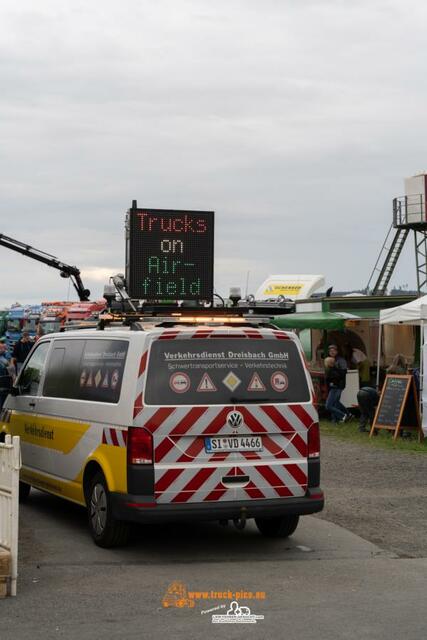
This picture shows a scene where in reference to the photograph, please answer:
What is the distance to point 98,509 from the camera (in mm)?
10078

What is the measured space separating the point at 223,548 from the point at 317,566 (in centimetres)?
117

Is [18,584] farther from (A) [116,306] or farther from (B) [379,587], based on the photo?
(A) [116,306]

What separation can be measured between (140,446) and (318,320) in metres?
16.3

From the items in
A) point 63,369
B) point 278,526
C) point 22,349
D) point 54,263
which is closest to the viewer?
point 278,526

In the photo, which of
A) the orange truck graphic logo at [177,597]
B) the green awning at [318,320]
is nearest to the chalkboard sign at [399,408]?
the green awning at [318,320]

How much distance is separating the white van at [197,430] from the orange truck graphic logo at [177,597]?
1010mm

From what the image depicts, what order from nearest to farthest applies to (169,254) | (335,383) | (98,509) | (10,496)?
1. (10,496)
2. (98,509)
3. (169,254)
4. (335,383)

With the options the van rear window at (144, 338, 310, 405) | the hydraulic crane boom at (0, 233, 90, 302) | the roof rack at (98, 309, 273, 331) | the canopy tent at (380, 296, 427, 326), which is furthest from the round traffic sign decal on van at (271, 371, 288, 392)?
the hydraulic crane boom at (0, 233, 90, 302)

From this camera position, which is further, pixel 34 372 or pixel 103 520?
pixel 34 372

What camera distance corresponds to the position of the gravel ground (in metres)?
10.9

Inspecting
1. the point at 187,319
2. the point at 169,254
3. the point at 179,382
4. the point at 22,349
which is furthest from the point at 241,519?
the point at 22,349

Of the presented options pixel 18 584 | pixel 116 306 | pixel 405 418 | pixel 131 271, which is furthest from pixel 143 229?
pixel 18 584

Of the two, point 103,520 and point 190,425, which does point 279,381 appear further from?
point 103,520

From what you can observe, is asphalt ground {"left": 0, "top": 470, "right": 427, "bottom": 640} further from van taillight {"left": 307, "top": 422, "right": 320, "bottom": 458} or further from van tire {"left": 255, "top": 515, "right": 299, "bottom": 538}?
van taillight {"left": 307, "top": 422, "right": 320, "bottom": 458}
